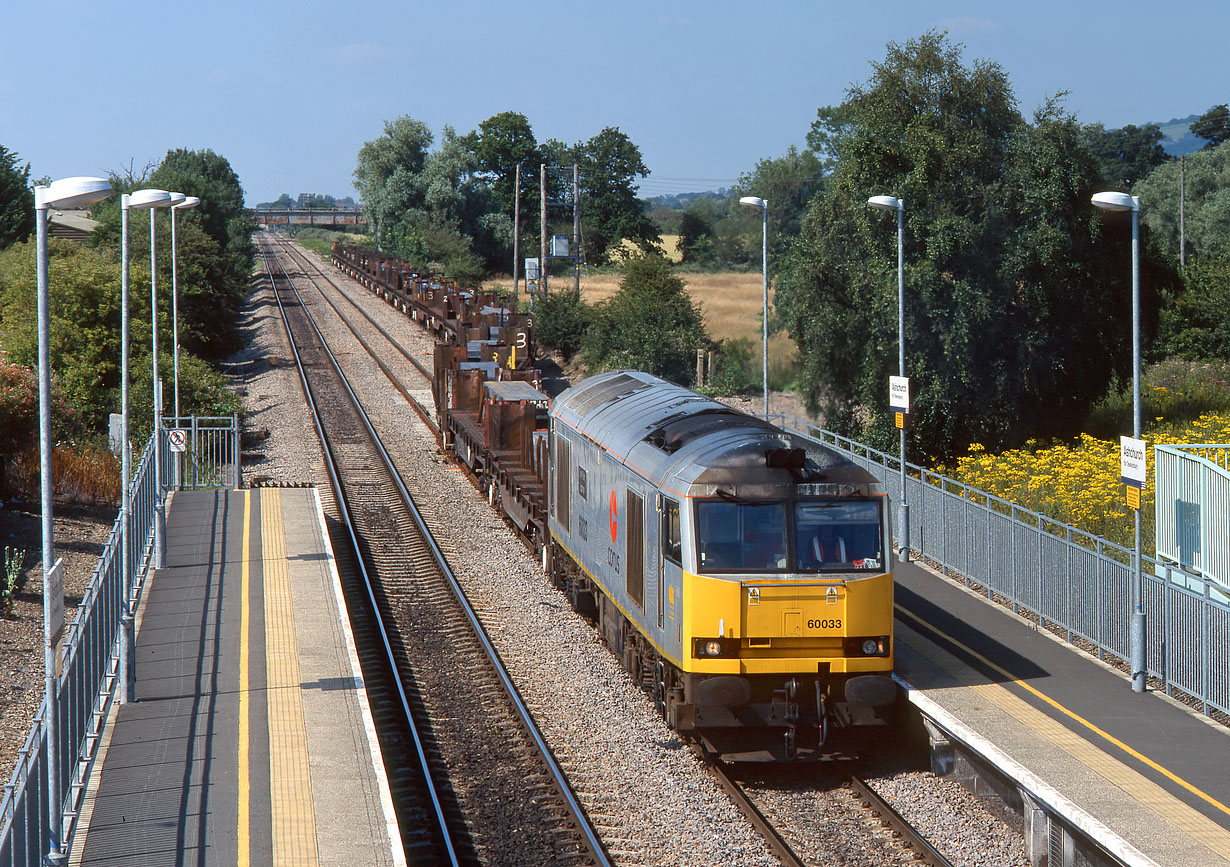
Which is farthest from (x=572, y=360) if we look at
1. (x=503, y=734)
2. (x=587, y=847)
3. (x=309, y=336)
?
(x=587, y=847)

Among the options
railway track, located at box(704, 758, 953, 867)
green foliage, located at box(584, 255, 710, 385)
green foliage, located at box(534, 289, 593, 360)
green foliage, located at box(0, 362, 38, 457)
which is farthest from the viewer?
green foliage, located at box(534, 289, 593, 360)

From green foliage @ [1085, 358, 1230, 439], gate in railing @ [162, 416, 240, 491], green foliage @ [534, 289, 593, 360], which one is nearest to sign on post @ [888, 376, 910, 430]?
green foliage @ [1085, 358, 1230, 439]

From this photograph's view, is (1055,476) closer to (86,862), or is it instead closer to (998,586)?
(998,586)

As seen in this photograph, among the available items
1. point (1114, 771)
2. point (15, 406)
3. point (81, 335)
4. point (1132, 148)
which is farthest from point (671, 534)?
point (1132, 148)

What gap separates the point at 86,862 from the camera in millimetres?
9305

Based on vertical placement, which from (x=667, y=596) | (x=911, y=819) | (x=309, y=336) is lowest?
(x=911, y=819)

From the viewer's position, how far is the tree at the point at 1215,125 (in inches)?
3829

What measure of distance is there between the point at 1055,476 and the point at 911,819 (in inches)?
425

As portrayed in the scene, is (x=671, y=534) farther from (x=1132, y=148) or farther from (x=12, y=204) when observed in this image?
(x=1132, y=148)

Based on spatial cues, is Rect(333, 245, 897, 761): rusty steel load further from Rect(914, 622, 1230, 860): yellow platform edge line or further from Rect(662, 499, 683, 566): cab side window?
Rect(914, 622, 1230, 860): yellow platform edge line

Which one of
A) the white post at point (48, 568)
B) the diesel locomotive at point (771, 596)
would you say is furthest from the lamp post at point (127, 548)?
the diesel locomotive at point (771, 596)

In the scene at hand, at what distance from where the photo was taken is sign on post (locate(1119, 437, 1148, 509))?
1300 centimetres

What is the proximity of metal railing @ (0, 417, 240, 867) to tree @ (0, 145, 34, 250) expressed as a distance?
43.9 metres

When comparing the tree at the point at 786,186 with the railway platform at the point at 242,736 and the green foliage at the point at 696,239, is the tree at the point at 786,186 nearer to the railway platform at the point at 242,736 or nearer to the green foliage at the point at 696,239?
the green foliage at the point at 696,239
